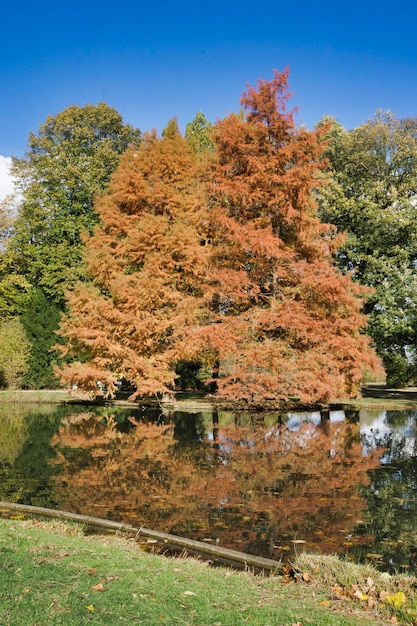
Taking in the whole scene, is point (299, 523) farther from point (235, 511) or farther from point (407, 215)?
point (407, 215)

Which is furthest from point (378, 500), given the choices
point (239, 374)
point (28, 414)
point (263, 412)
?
point (28, 414)

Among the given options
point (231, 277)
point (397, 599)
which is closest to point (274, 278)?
point (231, 277)

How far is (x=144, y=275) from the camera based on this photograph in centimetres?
2119

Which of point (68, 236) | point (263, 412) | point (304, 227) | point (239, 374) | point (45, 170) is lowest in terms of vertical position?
point (263, 412)

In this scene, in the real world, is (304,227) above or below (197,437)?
above

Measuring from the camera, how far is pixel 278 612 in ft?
12.6

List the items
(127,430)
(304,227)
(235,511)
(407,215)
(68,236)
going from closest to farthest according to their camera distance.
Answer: (235,511) < (127,430) < (304,227) < (407,215) < (68,236)

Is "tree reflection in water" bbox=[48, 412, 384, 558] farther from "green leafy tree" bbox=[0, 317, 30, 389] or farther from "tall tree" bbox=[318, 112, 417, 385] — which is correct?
"green leafy tree" bbox=[0, 317, 30, 389]

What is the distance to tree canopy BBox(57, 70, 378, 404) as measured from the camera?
19.3m

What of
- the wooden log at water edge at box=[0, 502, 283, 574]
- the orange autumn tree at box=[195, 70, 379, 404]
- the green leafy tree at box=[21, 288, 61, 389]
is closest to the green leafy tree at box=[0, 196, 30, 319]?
the green leafy tree at box=[21, 288, 61, 389]

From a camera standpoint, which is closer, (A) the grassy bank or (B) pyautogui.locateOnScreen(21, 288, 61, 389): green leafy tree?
(A) the grassy bank

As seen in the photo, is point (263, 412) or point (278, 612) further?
point (263, 412)

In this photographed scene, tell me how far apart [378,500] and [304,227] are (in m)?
14.1

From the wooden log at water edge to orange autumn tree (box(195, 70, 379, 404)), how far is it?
12.5 metres
